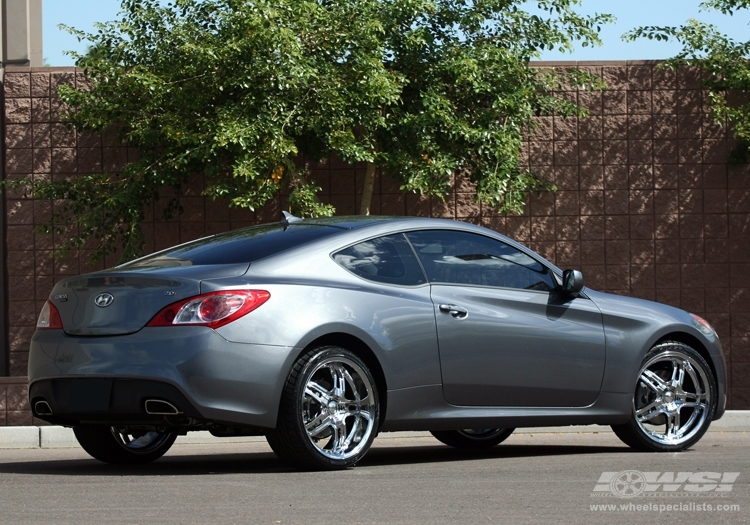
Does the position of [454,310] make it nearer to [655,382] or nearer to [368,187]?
[655,382]

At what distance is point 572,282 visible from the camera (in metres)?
7.96

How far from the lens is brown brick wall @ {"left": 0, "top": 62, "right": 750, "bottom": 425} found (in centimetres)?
1467

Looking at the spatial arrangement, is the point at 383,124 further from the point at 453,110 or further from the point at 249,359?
the point at 249,359

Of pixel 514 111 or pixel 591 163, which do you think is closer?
pixel 514 111

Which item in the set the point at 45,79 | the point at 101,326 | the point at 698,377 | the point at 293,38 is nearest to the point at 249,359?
the point at 101,326

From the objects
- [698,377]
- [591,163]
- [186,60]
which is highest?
[186,60]

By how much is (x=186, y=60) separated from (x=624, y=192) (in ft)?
18.3

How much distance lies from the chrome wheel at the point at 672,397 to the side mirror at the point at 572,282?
30.0 inches

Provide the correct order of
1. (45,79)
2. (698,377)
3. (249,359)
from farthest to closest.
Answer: (45,79) < (698,377) < (249,359)

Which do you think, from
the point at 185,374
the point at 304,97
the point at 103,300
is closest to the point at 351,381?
the point at 185,374

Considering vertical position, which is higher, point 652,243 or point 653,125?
point 653,125

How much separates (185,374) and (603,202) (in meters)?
9.38

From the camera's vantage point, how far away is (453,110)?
13.2 metres

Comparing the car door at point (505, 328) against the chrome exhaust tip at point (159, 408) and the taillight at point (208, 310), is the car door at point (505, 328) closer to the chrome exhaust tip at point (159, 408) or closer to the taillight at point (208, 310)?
the taillight at point (208, 310)
